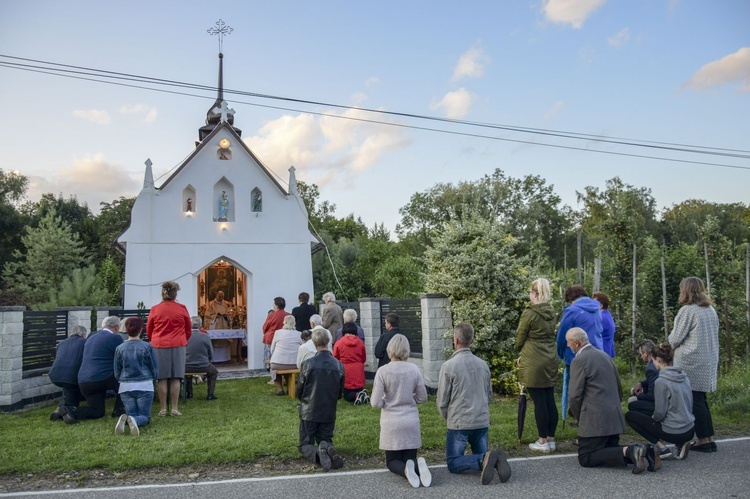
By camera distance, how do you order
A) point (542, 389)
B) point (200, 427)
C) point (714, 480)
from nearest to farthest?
point (714, 480) → point (542, 389) → point (200, 427)

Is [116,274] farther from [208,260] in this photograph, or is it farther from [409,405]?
[409,405]

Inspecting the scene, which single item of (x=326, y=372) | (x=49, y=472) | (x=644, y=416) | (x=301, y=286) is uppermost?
(x=301, y=286)

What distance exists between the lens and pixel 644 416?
265 inches

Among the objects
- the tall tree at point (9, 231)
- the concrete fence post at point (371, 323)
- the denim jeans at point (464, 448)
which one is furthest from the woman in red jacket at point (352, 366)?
the tall tree at point (9, 231)

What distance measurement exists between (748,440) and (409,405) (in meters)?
4.37

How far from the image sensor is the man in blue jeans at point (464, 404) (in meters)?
6.00

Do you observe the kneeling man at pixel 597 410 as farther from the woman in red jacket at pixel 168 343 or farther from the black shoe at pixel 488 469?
the woman in red jacket at pixel 168 343

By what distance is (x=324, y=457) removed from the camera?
633cm

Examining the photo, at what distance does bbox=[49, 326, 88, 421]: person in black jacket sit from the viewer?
30.3 feet

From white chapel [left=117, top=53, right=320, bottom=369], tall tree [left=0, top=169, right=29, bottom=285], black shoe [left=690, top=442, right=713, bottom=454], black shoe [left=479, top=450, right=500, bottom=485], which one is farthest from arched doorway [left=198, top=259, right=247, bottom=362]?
tall tree [left=0, top=169, right=29, bottom=285]

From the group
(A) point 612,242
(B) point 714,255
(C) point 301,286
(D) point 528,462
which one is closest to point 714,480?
(D) point 528,462

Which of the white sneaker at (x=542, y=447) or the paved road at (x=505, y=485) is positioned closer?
the paved road at (x=505, y=485)

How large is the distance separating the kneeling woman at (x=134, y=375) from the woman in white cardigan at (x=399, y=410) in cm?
418

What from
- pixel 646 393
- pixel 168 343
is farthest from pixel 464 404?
pixel 168 343
